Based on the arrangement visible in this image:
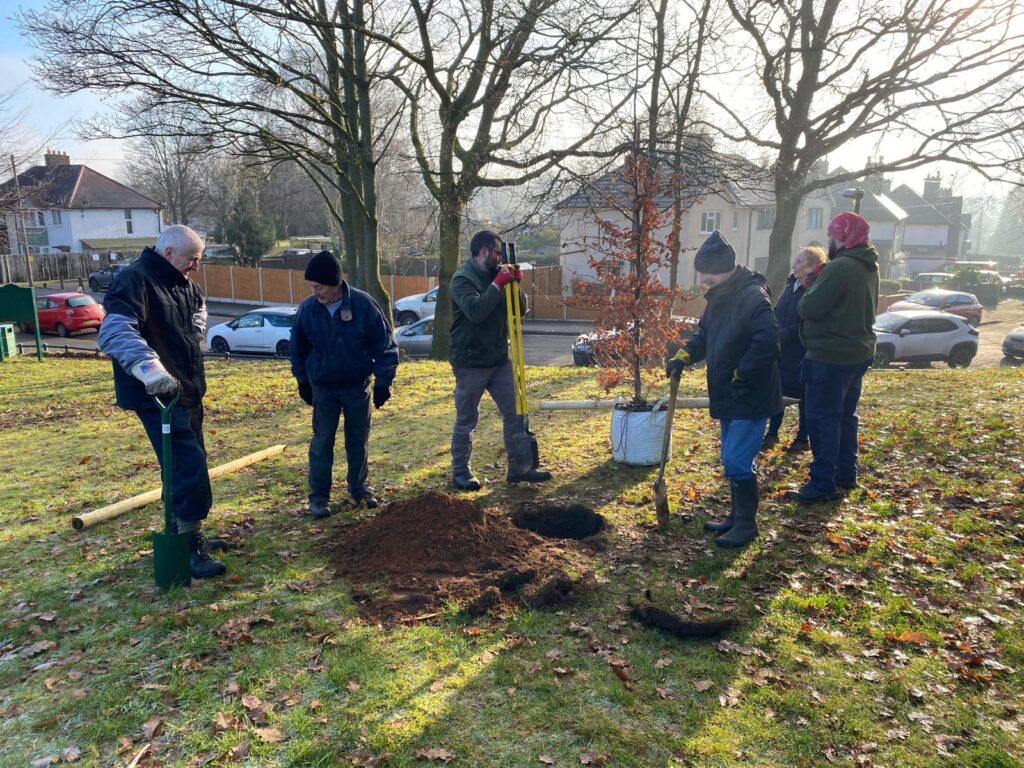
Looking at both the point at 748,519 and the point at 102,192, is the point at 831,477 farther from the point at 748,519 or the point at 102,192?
the point at 102,192

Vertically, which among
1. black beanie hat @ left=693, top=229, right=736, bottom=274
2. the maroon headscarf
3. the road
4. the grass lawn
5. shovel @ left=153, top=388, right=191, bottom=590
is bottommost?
the road

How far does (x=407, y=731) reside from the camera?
3.26m

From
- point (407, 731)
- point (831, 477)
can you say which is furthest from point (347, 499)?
point (831, 477)

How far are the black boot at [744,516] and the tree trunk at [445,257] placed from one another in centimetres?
1012

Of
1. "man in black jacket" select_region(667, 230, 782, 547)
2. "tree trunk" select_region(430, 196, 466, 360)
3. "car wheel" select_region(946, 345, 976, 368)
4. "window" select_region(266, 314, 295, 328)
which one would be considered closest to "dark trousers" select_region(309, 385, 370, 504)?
"man in black jacket" select_region(667, 230, 782, 547)

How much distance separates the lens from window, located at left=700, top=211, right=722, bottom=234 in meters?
39.2

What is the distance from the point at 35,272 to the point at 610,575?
52.1m

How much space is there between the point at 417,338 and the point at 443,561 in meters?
17.1

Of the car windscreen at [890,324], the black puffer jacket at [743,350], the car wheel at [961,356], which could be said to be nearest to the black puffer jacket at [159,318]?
the black puffer jacket at [743,350]

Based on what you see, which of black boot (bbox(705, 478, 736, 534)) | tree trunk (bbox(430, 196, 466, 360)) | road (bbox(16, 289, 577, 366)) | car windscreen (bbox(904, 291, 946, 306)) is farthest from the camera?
car windscreen (bbox(904, 291, 946, 306))

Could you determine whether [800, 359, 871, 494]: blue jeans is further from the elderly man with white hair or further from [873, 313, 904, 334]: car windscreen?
[873, 313, 904, 334]: car windscreen

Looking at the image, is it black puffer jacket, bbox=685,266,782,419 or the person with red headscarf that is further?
the person with red headscarf

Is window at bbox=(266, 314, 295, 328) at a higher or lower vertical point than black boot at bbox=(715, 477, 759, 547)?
higher

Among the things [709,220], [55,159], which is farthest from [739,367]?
[55,159]
